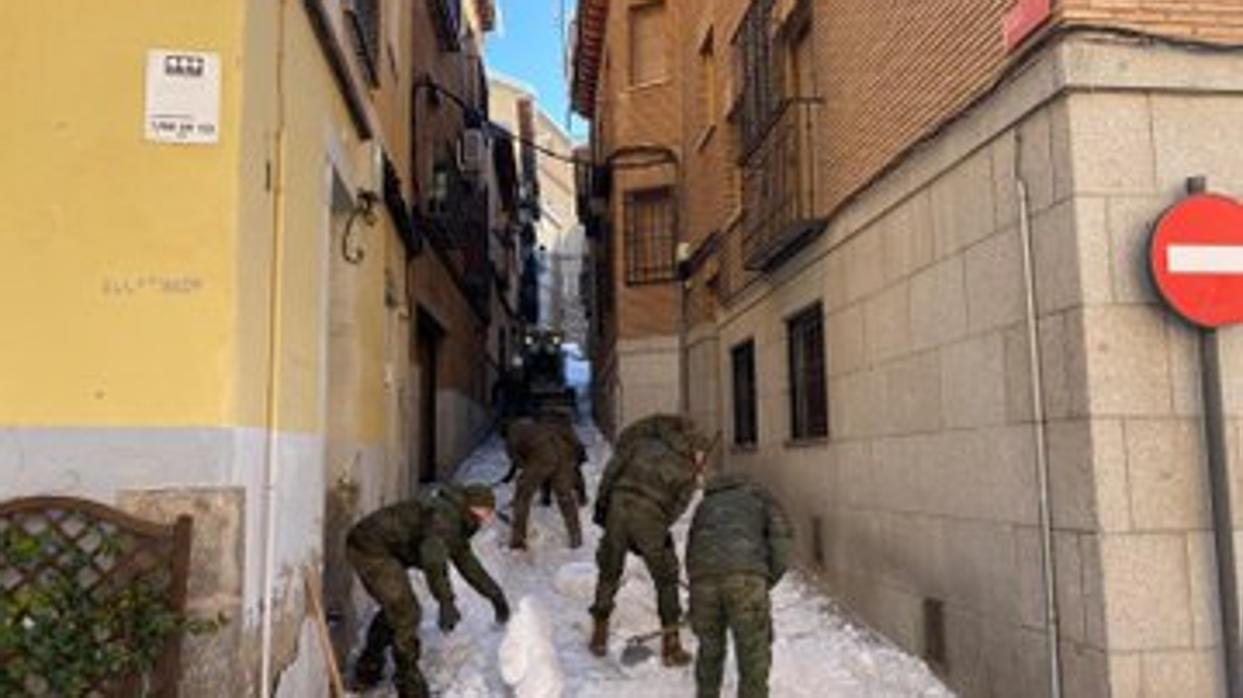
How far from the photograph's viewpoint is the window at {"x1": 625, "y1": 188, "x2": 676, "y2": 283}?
17.5 metres

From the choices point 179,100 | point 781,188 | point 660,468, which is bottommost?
point 660,468

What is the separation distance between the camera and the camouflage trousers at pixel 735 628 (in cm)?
602

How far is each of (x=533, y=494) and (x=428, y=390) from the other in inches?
150

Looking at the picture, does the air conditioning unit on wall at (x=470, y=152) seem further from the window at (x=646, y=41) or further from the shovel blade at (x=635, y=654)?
the shovel blade at (x=635, y=654)

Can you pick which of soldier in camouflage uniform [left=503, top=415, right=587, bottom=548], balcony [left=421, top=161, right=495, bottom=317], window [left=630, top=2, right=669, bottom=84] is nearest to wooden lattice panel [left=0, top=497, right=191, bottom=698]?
soldier in camouflage uniform [left=503, top=415, right=587, bottom=548]

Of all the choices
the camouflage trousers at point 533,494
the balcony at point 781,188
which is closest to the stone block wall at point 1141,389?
the balcony at point 781,188

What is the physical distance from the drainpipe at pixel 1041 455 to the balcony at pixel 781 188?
361 cm

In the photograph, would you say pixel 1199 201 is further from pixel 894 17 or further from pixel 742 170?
pixel 742 170

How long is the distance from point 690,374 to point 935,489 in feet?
31.5

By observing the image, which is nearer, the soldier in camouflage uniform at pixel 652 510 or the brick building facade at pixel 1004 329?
the brick building facade at pixel 1004 329

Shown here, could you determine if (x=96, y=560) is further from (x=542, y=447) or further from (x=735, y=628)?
(x=542, y=447)

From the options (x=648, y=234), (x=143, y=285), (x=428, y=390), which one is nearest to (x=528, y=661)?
(x=143, y=285)

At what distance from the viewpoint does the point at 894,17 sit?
23.8 ft

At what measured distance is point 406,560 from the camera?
7145 millimetres
